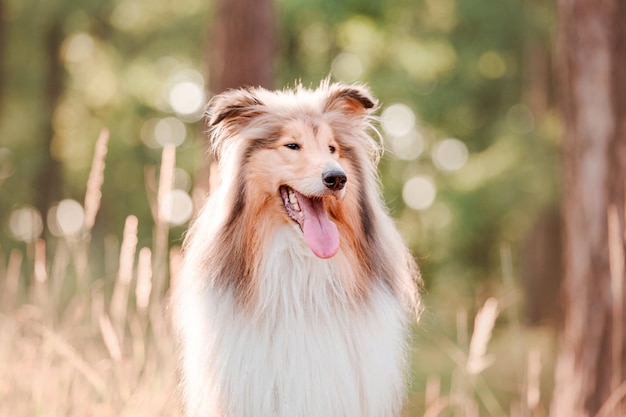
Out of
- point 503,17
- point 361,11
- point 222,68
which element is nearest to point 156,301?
point 222,68

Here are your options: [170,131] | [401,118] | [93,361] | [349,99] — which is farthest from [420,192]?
[349,99]

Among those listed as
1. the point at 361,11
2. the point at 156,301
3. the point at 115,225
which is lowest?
the point at 115,225

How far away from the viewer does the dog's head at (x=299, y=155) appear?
3.82 meters

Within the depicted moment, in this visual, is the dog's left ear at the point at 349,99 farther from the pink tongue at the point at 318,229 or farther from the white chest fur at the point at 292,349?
the white chest fur at the point at 292,349

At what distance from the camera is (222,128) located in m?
4.31

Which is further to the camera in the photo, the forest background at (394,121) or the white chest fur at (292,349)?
the forest background at (394,121)

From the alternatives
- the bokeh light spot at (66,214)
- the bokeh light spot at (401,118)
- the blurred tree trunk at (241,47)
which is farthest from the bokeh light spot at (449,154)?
the blurred tree trunk at (241,47)

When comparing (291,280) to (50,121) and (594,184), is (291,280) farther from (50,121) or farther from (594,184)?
(50,121)

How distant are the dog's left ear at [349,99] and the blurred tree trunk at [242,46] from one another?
10.3 ft

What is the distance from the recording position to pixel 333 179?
145 inches

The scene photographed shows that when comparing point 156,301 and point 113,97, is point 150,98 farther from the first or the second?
point 156,301

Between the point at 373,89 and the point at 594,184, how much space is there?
7.87 m

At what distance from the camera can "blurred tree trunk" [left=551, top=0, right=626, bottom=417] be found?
5.89 meters

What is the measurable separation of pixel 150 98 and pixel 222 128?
12757 mm
